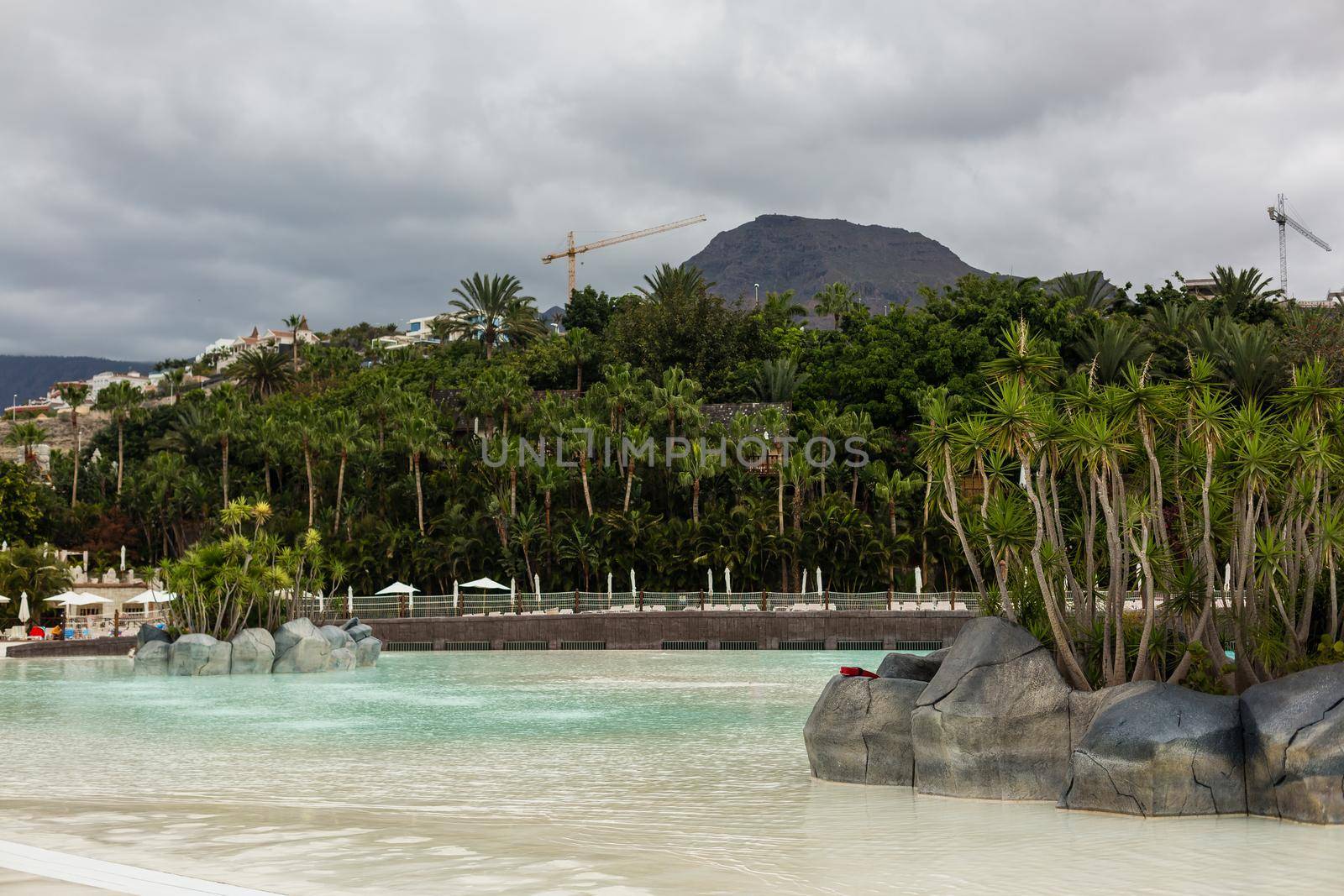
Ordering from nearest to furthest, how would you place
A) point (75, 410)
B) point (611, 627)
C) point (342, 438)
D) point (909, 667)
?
1. point (909, 667)
2. point (611, 627)
3. point (342, 438)
4. point (75, 410)

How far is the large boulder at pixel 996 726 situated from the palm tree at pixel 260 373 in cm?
9392

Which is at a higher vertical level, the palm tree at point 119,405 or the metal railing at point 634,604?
the palm tree at point 119,405

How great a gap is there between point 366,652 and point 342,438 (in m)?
30.5

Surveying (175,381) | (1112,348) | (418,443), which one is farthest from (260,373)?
(1112,348)

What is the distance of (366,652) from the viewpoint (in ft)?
118

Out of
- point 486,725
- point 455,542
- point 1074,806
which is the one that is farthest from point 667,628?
point 1074,806

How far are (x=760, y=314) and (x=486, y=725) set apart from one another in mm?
65944

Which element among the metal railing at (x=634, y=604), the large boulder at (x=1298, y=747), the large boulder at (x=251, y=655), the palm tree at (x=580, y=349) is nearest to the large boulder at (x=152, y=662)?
the large boulder at (x=251, y=655)

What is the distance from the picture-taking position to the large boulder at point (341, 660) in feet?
112

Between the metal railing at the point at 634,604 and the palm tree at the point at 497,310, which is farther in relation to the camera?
the palm tree at the point at 497,310

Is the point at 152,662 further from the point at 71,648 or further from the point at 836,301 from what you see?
the point at 836,301

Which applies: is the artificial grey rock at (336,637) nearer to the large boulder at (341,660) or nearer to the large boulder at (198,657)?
the large boulder at (341,660)

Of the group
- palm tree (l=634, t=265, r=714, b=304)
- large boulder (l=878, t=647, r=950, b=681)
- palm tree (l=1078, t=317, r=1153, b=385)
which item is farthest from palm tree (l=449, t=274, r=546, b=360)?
large boulder (l=878, t=647, r=950, b=681)

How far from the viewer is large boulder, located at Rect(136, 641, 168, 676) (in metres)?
32.5
